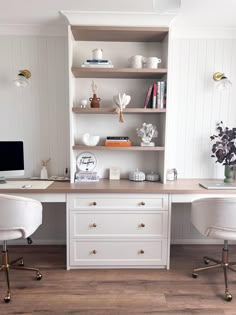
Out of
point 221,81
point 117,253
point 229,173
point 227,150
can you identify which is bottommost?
point 117,253

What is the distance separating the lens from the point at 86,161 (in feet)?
9.08

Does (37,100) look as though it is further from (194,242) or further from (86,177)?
(194,242)

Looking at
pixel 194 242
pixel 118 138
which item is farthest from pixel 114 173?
pixel 194 242

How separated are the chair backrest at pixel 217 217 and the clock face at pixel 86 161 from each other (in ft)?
3.86

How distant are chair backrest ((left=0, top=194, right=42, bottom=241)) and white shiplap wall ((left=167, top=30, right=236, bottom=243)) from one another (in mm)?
1562

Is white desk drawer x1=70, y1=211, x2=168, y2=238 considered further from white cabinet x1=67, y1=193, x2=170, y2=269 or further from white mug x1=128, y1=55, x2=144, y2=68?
white mug x1=128, y1=55, x2=144, y2=68

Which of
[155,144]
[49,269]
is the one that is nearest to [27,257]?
[49,269]

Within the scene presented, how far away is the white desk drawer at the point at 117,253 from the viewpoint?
233 cm

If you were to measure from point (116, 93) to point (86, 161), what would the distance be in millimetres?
795

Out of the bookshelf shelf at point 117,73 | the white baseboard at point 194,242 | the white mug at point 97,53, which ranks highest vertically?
the white mug at point 97,53

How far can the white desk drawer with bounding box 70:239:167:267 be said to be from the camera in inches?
91.9

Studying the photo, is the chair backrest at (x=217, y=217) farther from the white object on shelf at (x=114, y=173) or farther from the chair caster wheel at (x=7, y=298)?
the chair caster wheel at (x=7, y=298)

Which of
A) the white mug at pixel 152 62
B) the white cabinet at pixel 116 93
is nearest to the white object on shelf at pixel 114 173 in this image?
the white cabinet at pixel 116 93

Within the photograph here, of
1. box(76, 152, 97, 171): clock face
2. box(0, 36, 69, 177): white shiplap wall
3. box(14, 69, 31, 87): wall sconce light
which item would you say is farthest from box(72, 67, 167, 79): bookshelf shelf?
box(76, 152, 97, 171): clock face
